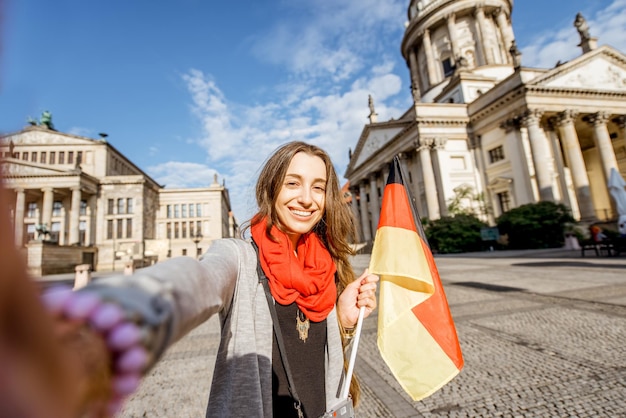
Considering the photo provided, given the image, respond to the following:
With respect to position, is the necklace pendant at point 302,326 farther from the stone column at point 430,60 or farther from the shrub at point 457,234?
the stone column at point 430,60

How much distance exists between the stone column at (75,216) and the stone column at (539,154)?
44.0 m

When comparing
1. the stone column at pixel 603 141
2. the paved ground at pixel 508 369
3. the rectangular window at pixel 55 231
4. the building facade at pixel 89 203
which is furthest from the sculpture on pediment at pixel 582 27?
the rectangular window at pixel 55 231

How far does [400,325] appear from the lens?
1.81 meters

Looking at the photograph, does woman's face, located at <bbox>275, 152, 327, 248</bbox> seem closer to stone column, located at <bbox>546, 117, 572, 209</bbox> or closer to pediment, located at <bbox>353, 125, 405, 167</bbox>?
stone column, located at <bbox>546, 117, 572, 209</bbox>

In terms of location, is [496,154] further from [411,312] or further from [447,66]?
[411,312]

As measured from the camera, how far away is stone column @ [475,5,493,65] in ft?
115

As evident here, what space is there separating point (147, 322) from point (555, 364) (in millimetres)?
4121

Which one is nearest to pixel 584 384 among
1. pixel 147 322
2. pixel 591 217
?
pixel 147 322

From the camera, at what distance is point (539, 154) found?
22500 millimetres

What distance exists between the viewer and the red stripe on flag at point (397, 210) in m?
1.89

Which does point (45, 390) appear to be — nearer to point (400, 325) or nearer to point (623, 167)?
point (400, 325)

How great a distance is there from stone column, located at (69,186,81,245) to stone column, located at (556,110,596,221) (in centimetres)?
4682

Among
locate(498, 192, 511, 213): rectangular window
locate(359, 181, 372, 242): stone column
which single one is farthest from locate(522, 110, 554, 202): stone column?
locate(359, 181, 372, 242): stone column


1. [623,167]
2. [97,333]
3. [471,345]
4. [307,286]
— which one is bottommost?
[471,345]
